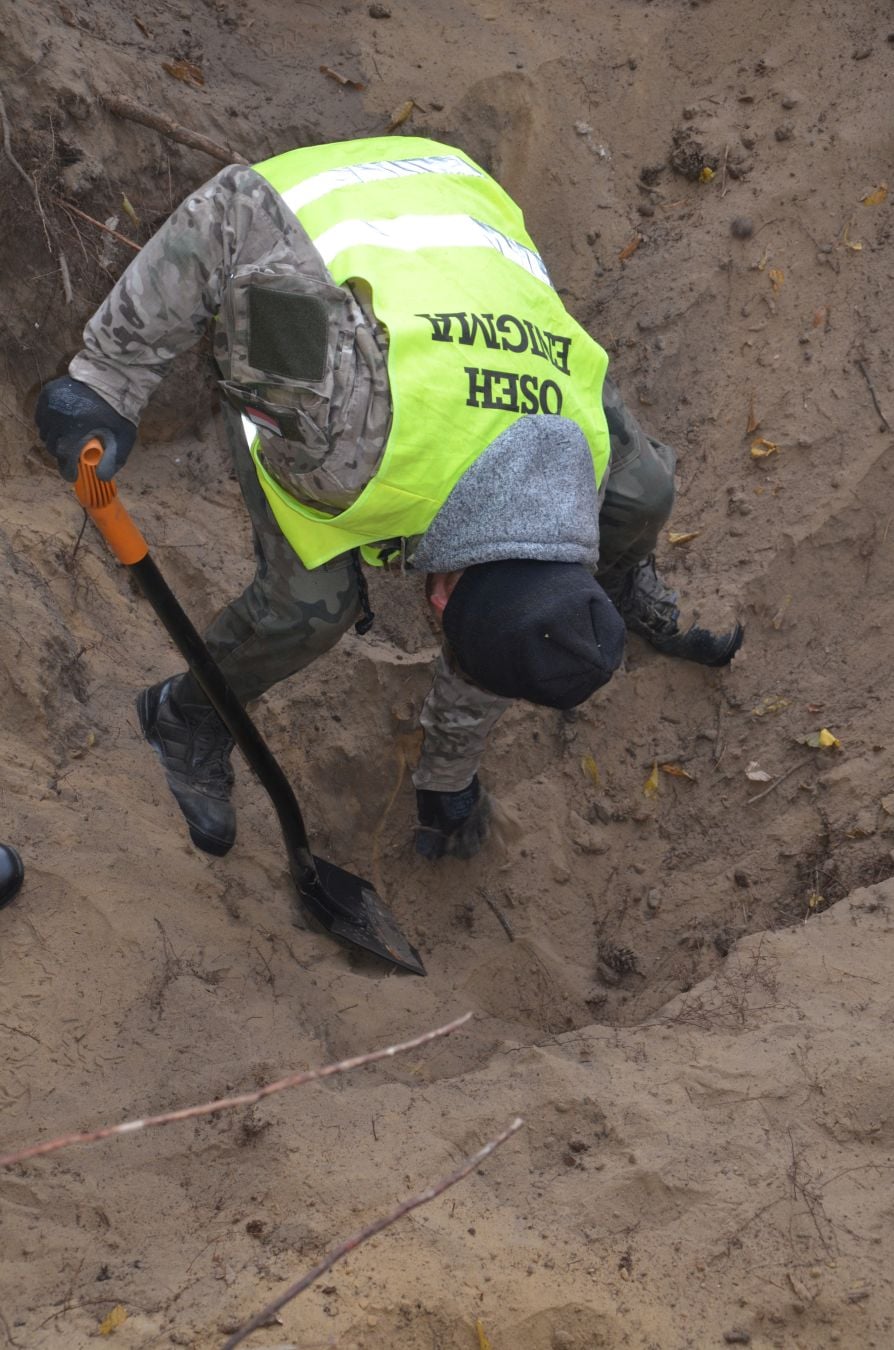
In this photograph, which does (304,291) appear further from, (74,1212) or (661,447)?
(74,1212)

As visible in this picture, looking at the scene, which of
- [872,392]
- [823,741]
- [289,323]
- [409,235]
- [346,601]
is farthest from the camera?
[872,392]

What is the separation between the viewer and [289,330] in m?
1.88

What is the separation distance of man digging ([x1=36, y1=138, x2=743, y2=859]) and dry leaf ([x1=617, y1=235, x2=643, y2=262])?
1.80 metres

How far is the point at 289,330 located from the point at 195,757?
121cm

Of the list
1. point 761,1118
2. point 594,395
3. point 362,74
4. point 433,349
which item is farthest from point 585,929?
point 362,74

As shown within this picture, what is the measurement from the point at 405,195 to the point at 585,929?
1.84 metres

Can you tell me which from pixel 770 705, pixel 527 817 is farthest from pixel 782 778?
pixel 527 817

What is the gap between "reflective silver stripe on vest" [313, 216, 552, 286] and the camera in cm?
196

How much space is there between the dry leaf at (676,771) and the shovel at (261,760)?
88 cm

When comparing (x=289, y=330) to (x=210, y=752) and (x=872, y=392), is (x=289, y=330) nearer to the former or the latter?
(x=210, y=752)

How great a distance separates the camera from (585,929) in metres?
2.99

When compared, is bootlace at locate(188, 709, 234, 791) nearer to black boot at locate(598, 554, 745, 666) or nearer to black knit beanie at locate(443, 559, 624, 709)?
black knit beanie at locate(443, 559, 624, 709)

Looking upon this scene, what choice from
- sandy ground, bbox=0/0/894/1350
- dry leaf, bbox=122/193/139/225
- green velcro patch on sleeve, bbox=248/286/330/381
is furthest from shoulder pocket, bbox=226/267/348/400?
dry leaf, bbox=122/193/139/225

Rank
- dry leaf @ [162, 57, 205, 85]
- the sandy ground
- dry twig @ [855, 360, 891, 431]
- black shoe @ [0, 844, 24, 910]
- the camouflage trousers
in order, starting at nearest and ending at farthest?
the sandy ground
black shoe @ [0, 844, 24, 910]
the camouflage trousers
dry twig @ [855, 360, 891, 431]
dry leaf @ [162, 57, 205, 85]
